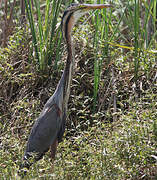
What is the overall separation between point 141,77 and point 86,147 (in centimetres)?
178

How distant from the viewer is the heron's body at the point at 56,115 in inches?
151

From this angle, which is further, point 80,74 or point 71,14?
point 80,74

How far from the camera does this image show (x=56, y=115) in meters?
3.88

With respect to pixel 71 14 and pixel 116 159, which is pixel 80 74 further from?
pixel 116 159

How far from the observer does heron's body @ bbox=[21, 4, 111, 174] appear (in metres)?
3.83

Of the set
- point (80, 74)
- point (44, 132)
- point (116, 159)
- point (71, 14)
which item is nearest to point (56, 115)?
point (44, 132)

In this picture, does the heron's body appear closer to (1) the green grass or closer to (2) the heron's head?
(2) the heron's head

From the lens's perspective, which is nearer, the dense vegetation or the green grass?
the green grass

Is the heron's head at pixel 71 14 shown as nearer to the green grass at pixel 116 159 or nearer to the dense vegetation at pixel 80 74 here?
the dense vegetation at pixel 80 74

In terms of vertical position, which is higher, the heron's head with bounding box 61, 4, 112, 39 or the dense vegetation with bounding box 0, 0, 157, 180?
the heron's head with bounding box 61, 4, 112, 39

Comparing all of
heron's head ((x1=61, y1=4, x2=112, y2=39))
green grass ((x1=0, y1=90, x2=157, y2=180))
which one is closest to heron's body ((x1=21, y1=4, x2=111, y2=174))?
heron's head ((x1=61, y1=4, x2=112, y2=39))

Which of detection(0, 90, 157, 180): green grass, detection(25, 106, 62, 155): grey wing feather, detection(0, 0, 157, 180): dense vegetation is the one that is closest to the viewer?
detection(0, 90, 157, 180): green grass

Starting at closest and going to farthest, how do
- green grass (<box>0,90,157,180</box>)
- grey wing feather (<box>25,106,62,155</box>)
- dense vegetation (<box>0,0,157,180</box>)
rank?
green grass (<box>0,90,157,180</box>), grey wing feather (<box>25,106,62,155</box>), dense vegetation (<box>0,0,157,180</box>)

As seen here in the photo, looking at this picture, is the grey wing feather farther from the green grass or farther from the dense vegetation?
the dense vegetation
